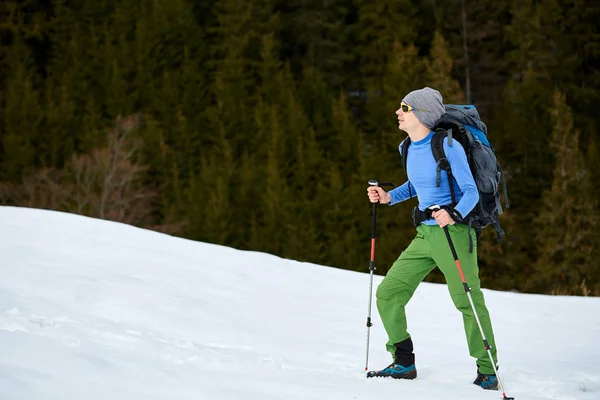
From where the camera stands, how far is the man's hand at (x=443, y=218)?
15.7ft

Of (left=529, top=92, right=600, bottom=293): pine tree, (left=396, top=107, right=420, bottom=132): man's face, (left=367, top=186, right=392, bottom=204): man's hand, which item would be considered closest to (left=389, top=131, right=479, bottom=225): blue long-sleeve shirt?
(left=396, top=107, right=420, bottom=132): man's face

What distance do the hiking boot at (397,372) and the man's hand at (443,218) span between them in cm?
104

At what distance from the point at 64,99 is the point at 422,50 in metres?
25.8

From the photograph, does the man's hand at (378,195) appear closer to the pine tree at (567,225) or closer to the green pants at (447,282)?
the green pants at (447,282)

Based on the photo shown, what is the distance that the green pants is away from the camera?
16.3 feet

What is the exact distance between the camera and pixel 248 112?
5519 cm

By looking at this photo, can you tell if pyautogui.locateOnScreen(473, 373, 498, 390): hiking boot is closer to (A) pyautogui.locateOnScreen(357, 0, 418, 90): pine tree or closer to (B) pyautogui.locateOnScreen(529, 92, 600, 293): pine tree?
(B) pyautogui.locateOnScreen(529, 92, 600, 293): pine tree

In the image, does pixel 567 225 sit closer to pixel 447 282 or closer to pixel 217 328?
pixel 217 328

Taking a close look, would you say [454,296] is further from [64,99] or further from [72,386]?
[64,99]

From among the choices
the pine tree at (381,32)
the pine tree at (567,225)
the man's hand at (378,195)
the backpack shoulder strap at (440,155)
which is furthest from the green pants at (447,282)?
the pine tree at (381,32)

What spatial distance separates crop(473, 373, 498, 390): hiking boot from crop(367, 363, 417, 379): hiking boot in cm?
44

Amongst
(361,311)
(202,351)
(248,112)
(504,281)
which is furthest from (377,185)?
(248,112)

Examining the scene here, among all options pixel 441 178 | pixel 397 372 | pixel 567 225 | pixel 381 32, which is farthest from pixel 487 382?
pixel 381 32

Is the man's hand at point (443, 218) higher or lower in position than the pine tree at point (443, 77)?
lower
